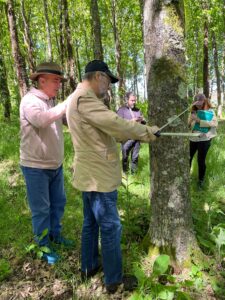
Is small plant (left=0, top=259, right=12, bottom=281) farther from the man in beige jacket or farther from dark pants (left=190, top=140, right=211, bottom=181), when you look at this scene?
dark pants (left=190, top=140, right=211, bottom=181)

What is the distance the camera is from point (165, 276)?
327cm

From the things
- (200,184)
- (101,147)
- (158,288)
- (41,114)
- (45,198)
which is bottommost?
(158,288)

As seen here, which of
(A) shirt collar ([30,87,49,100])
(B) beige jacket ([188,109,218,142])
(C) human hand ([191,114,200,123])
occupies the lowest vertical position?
(B) beige jacket ([188,109,218,142])

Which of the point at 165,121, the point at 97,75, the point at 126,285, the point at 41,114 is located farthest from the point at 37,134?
the point at 126,285

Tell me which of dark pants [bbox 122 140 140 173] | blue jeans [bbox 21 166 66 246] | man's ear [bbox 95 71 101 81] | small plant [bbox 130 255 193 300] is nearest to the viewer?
small plant [bbox 130 255 193 300]

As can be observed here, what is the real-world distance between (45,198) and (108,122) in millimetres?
1535

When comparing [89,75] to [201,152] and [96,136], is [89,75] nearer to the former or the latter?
[96,136]

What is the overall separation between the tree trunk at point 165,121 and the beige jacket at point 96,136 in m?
0.45

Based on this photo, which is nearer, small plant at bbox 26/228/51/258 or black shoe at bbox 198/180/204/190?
small plant at bbox 26/228/51/258

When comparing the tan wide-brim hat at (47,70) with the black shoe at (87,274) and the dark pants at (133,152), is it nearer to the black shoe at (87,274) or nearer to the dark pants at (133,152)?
the black shoe at (87,274)

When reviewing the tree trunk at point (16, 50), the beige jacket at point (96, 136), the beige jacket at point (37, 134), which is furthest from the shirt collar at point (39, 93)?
the tree trunk at point (16, 50)

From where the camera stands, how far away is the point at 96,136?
290cm

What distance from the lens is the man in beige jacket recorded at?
9.17 feet

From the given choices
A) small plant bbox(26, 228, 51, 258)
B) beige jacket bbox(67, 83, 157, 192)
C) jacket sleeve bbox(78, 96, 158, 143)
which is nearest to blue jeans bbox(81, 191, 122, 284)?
beige jacket bbox(67, 83, 157, 192)
